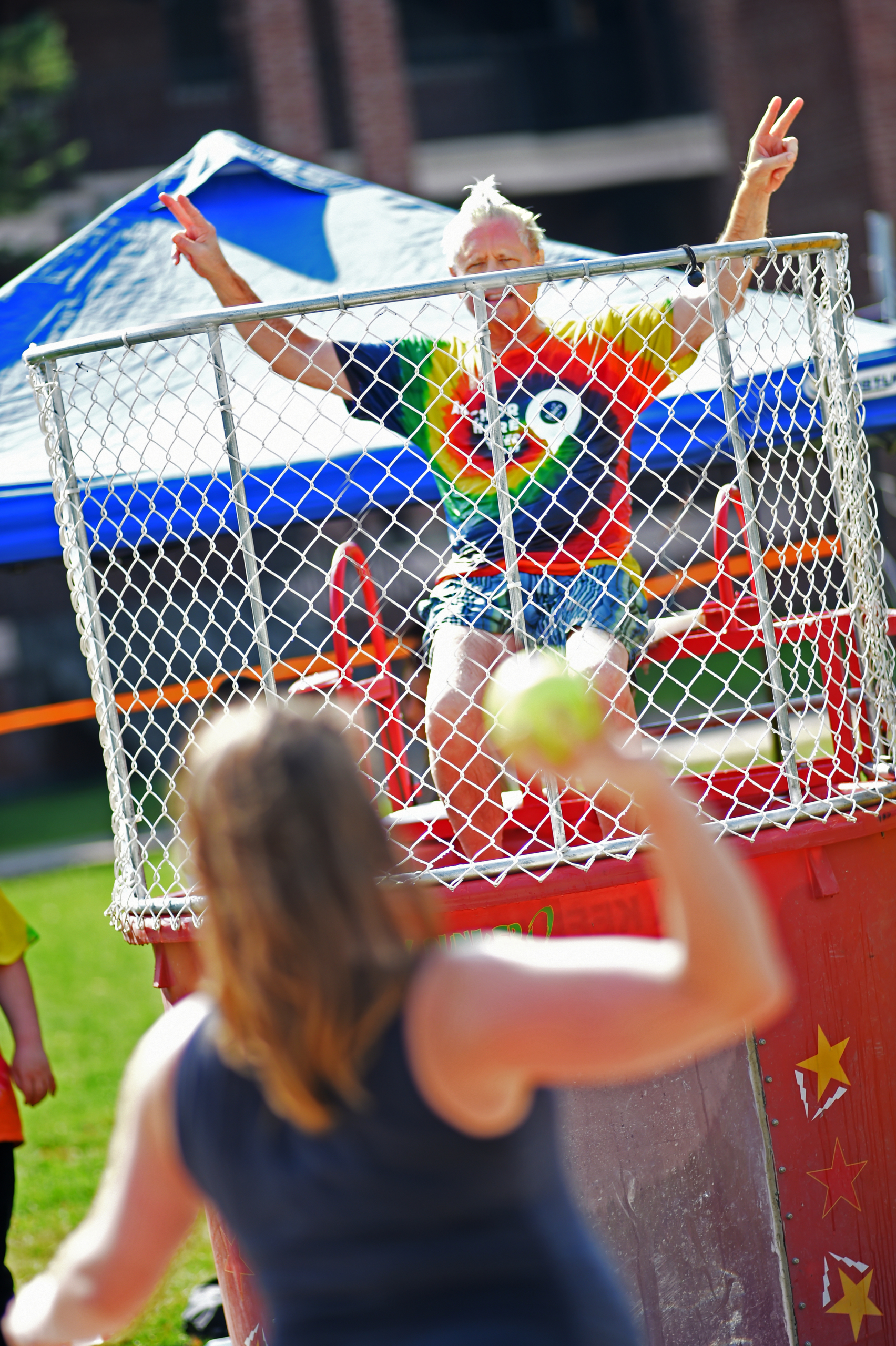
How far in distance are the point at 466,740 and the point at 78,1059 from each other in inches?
159

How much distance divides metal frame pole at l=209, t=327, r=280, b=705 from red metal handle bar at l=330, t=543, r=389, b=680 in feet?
1.12

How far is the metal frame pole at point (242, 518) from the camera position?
2.78m

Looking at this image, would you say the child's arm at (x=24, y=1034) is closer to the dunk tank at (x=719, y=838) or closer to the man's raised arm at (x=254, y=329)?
the dunk tank at (x=719, y=838)

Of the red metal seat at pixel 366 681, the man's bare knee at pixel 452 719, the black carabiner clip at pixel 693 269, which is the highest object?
the black carabiner clip at pixel 693 269

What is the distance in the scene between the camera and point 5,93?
1504 centimetres

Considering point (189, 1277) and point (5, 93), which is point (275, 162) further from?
point (5, 93)

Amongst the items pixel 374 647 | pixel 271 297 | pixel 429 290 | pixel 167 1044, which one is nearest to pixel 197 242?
pixel 429 290

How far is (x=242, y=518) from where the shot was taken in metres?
2.82

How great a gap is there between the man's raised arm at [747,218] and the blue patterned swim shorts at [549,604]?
521 mm

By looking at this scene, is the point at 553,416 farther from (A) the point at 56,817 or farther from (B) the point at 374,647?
(A) the point at 56,817

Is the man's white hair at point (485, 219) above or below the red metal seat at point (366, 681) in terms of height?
above

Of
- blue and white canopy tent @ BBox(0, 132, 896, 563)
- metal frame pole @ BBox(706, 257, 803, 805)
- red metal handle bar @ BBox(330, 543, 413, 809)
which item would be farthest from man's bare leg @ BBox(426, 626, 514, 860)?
blue and white canopy tent @ BBox(0, 132, 896, 563)

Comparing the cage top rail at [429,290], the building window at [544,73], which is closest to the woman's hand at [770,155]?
the cage top rail at [429,290]

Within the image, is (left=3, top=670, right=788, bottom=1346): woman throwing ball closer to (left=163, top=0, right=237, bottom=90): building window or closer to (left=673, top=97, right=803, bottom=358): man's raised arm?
(left=673, top=97, right=803, bottom=358): man's raised arm
